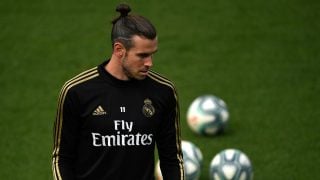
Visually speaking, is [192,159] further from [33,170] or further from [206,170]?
[33,170]

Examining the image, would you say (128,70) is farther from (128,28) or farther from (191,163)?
(191,163)

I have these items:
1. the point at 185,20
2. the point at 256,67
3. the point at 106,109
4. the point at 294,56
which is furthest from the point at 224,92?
the point at 106,109

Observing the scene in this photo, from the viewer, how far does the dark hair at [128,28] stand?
499 cm

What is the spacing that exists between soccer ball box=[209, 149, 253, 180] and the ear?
3.78m

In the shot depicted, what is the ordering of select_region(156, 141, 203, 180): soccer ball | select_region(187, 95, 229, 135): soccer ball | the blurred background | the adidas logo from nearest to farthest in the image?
the adidas logo, select_region(156, 141, 203, 180): soccer ball, the blurred background, select_region(187, 95, 229, 135): soccer ball

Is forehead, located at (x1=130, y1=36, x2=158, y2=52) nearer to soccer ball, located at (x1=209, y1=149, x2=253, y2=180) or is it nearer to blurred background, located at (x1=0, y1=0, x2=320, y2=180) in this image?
soccer ball, located at (x1=209, y1=149, x2=253, y2=180)

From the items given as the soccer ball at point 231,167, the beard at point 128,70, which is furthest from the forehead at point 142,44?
the soccer ball at point 231,167

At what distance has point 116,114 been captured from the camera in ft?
16.9

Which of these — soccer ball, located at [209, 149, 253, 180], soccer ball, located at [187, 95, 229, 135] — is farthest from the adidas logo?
soccer ball, located at [187, 95, 229, 135]

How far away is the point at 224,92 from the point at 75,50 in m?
3.14

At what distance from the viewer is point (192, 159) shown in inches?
336

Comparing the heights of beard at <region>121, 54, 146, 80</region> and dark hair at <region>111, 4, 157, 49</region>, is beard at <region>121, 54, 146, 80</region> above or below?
below

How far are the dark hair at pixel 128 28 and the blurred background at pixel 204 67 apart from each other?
4.35 m

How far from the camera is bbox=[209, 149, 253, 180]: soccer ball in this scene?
27.9 ft
